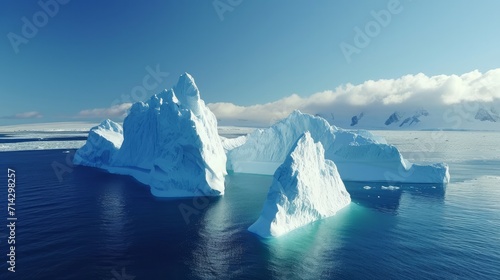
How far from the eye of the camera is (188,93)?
140 feet

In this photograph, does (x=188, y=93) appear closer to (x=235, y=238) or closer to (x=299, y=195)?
(x=299, y=195)

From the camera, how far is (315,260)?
55.1 ft

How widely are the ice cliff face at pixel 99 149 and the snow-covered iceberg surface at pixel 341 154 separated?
22967 mm

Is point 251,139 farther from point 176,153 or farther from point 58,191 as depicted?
point 58,191

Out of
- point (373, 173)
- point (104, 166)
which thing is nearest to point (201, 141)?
point (373, 173)

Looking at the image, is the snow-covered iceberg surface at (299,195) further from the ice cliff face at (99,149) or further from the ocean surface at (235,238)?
the ice cliff face at (99,149)

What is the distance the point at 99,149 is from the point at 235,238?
4371 centimetres

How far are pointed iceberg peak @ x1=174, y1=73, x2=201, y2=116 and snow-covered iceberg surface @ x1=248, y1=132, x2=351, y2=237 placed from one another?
21778 millimetres

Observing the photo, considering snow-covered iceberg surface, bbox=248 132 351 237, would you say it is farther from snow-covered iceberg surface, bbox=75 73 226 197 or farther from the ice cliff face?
the ice cliff face

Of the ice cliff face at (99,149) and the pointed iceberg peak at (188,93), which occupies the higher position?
the pointed iceberg peak at (188,93)

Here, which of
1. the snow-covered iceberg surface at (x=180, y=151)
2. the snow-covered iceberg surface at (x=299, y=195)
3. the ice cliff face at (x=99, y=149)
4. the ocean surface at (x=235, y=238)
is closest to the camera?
the ocean surface at (x=235, y=238)

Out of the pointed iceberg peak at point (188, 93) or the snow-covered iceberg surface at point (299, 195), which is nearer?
the snow-covered iceberg surface at point (299, 195)

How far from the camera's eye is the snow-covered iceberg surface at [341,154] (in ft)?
135

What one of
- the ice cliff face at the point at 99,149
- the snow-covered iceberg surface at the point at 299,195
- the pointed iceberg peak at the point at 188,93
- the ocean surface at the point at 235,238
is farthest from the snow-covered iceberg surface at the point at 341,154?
the ice cliff face at the point at 99,149
